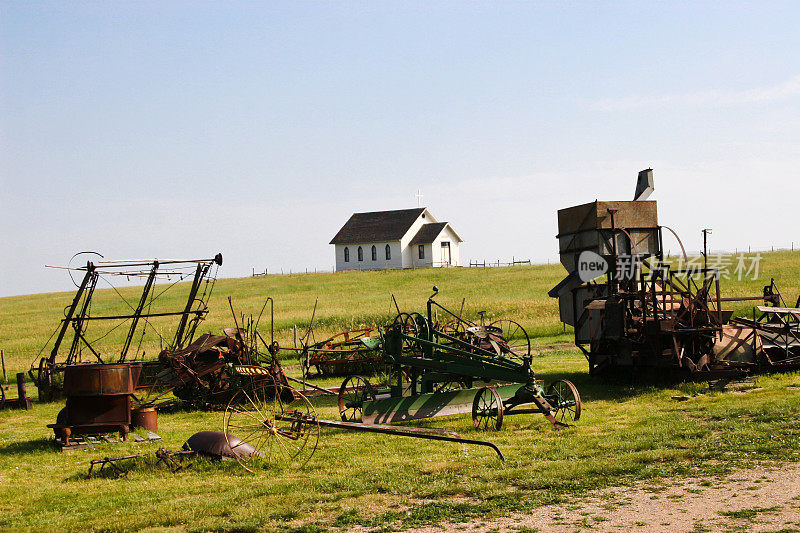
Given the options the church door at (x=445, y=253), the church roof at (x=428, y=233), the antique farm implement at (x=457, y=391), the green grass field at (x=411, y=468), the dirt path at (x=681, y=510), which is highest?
the church roof at (x=428, y=233)

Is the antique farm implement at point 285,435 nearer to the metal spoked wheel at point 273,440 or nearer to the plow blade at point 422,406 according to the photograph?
the metal spoked wheel at point 273,440

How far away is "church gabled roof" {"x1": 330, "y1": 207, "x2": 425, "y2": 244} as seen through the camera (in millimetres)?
78250

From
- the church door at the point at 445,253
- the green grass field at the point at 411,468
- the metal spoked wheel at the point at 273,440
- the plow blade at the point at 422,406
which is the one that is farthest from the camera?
the church door at the point at 445,253

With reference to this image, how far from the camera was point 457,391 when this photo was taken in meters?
14.8

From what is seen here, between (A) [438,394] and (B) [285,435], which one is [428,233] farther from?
(B) [285,435]

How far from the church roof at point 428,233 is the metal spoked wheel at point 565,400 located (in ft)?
206

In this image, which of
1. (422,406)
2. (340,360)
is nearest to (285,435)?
(422,406)

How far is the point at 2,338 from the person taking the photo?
44.2 metres

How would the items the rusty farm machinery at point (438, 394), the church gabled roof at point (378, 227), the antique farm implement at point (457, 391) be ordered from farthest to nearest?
1. the church gabled roof at point (378, 227)
2. the antique farm implement at point (457, 391)
3. the rusty farm machinery at point (438, 394)

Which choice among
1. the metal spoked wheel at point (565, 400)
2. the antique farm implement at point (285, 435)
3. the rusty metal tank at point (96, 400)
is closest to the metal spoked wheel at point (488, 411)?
the metal spoked wheel at point (565, 400)

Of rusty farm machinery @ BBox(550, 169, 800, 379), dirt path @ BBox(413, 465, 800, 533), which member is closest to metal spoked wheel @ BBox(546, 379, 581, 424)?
rusty farm machinery @ BBox(550, 169, 800, 379)

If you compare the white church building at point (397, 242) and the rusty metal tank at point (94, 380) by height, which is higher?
the white church building at point (397, 242)

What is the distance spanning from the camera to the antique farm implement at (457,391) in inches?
530

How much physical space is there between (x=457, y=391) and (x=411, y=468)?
4.52 meters
